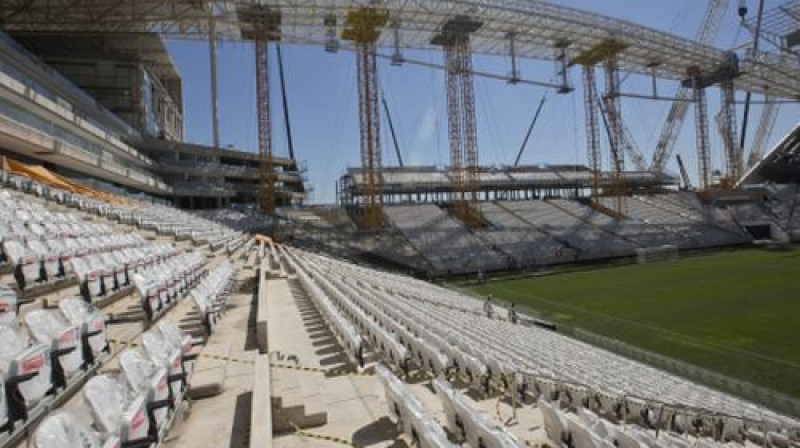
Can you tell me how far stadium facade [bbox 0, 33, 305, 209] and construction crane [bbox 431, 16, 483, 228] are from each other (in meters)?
22.6

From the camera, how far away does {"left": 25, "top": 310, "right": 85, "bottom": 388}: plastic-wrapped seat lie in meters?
3.75

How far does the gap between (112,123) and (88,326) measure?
36.6 metres

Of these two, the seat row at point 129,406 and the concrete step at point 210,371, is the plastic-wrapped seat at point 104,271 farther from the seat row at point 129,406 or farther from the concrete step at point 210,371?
the seat row at point 129,406

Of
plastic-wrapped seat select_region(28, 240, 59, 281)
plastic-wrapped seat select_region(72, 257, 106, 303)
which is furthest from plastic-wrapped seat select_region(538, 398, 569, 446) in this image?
plastic-wrapped seat select_region(28, 240, 59, 281)

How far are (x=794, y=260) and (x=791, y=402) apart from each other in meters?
32.3

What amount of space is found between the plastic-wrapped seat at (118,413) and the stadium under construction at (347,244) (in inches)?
0.8

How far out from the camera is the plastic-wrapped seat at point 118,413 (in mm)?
2977

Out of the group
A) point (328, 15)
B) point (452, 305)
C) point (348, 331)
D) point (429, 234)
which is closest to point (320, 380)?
point (348, 331)

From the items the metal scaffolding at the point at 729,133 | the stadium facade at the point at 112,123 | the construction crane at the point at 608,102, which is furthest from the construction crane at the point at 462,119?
the metal scaffolding at the point at 729,133

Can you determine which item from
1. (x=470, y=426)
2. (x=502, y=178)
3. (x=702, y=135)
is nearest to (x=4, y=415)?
(x=470, y=426)

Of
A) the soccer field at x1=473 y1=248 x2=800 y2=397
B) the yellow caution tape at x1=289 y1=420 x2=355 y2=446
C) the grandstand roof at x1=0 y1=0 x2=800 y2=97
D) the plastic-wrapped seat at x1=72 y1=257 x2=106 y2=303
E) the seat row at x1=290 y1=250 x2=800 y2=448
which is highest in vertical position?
the grandstand roof at x1=0 y1=0 x2=800 y2=97

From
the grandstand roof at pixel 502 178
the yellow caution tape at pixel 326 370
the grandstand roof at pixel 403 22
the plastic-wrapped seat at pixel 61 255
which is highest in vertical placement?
the grandstand roof at pixel 403 22

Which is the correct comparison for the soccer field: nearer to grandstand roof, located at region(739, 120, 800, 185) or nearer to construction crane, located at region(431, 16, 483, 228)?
construction crane, located at region(431, 16, 483, 228)

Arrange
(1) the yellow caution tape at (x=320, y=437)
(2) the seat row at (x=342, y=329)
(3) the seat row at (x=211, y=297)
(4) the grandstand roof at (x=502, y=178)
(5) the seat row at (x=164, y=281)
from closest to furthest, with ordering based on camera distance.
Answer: (1) the yellow caution tape at (x=320, y=437) → (2) the seat row at (x=342, y=329) → (5) the seat row at (x=164, y=281) → (3) the seat row at (x=211, y=297) → (4) the grandstand roof at (x=502, y=178)
